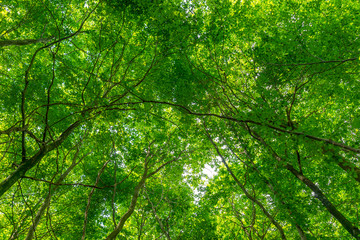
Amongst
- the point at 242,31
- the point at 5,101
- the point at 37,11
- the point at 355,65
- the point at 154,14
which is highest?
the point at 37,11

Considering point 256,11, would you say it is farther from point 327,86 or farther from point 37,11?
point 37,11

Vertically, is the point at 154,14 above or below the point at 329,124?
above

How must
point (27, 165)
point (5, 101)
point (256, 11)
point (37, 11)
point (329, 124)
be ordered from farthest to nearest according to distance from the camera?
1. point (256, 11)
2. point (329, 124)
3. point (5, 101)
4. point (37, 11)
5. point (27, 165)

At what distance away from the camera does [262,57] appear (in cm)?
607

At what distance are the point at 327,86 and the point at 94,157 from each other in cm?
929

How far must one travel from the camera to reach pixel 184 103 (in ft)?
18.5

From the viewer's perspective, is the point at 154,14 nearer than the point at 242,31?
Yes

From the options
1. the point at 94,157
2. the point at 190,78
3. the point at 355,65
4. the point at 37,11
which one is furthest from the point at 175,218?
the point at 37,11

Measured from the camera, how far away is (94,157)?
9.44 meters

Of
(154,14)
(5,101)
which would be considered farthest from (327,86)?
(5,101)

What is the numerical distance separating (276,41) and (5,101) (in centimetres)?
906

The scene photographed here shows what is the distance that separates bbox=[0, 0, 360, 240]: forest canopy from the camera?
4.49 meters

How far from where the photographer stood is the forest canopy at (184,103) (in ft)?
14.7

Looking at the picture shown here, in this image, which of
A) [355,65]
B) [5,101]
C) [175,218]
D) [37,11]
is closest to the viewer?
[355,65]
